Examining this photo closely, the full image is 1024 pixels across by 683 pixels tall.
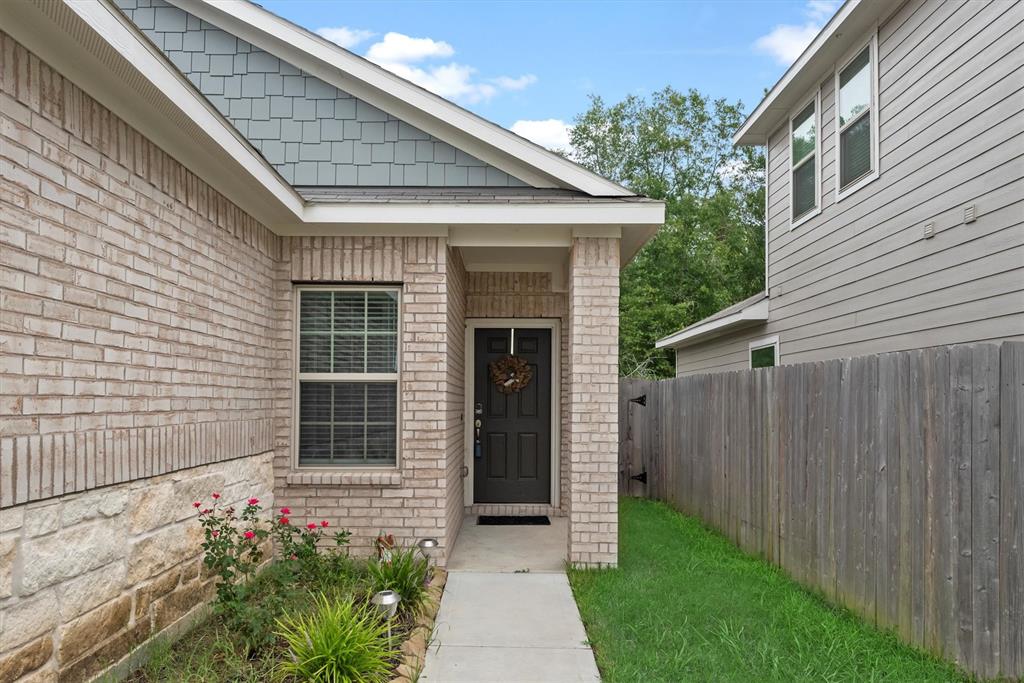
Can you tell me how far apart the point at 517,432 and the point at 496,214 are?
10.5 feet

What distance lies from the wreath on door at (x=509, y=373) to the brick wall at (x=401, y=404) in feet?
7.21

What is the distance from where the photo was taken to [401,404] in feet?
19.2

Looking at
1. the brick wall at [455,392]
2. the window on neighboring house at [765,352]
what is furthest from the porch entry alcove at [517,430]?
the window on neighboring house at [765,352]

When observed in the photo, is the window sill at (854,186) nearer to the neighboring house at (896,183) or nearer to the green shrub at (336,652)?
the neighboring house at (896,183)

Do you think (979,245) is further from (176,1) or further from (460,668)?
(176,1)

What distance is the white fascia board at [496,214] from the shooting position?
5562 mm

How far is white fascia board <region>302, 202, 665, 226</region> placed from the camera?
5.56 metres

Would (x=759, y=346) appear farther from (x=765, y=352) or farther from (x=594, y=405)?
(x=594, y=405)

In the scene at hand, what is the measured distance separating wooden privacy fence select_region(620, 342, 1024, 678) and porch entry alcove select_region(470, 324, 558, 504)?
2.31m

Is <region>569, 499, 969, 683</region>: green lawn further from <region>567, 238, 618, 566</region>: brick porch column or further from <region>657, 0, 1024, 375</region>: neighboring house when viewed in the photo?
<region>657, 0, 1024, 375</region>: neighboring house

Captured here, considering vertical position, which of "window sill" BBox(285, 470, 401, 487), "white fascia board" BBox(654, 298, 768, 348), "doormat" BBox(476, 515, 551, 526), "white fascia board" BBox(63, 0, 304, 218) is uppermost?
"white fascia board" BBox(63, 0, 304, 218)

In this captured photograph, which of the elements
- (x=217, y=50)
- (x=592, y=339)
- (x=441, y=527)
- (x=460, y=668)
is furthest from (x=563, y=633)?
(x=217, y=50)

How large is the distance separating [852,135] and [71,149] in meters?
6.93

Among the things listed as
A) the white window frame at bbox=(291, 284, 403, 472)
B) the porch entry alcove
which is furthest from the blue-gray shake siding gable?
the porch entry alcove
